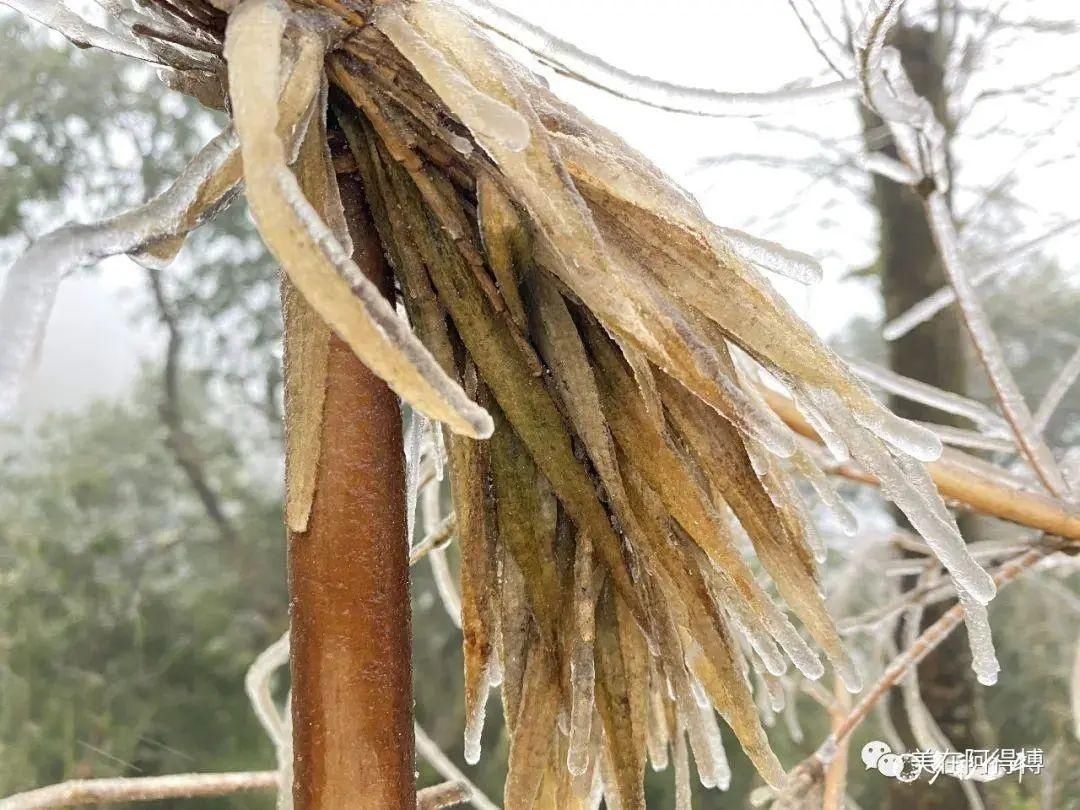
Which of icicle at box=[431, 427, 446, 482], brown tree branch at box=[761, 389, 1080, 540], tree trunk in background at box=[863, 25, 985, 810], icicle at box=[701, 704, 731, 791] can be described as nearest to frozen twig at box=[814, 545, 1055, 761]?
brown tree branch at box=[761, 389, 1080, 540]

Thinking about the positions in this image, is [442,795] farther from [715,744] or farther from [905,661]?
[905,661]

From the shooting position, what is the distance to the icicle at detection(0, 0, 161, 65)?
10.1 inches

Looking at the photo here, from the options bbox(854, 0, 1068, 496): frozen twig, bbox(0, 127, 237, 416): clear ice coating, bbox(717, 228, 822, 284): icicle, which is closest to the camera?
bbox(0, 127, 237, 416): clear ice coating

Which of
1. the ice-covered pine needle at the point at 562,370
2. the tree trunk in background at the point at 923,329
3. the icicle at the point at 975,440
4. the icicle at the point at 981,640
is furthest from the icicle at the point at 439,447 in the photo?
the tree trunk in background at the point at 923,329

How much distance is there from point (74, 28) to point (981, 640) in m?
0.33

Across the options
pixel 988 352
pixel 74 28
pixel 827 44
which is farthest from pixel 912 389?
pixel 74 28

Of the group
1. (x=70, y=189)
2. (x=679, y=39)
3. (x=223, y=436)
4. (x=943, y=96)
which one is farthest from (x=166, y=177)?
(x=943, y=96)

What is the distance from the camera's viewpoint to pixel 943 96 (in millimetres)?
1240

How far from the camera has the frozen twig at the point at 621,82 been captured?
0.28 meters

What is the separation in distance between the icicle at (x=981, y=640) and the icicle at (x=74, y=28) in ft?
0.97

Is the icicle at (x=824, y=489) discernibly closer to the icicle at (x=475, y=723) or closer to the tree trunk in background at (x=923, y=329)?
the icicle at (x=475, y=723)

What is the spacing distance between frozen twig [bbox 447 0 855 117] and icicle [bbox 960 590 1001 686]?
194 millimetres

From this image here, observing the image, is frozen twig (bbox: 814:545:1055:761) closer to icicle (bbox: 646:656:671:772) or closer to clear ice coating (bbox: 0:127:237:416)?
icicle (bbox: 646:656:671:772)

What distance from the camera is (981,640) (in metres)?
0.26
